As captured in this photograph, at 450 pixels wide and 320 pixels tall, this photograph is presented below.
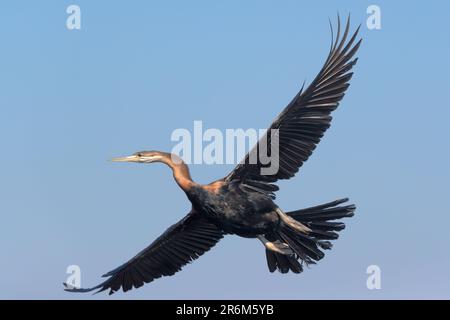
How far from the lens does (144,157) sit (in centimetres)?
1917

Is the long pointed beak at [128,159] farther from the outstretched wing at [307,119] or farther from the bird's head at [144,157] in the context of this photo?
the outstretched wing at [307,119]

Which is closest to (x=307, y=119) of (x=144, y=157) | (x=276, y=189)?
(x=276, y=189)

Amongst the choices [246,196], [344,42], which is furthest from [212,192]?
[344,42]

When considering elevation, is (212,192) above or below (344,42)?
below

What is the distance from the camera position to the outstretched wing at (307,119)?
747 inches

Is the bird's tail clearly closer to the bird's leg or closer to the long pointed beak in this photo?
the bird's leg

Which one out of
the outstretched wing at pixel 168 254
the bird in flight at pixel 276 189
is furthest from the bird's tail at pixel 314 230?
the outstretched wing at pixel 168 254

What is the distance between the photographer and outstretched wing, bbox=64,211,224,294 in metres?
20.3

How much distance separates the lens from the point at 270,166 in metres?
19.1

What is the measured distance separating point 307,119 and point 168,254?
334 centimetres

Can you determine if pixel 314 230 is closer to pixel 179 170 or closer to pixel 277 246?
pixel 277 246
